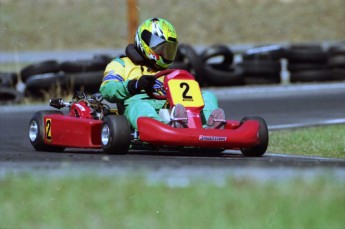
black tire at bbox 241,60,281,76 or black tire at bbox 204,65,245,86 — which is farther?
black tire at bbox 241,60,281,76

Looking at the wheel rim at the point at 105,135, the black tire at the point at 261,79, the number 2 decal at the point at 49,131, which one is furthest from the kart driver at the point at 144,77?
the black tire at the point at 261,79

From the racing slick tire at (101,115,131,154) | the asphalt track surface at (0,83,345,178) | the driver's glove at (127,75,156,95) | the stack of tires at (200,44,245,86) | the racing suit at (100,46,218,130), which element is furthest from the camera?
the stack of tires at (200,44,245,86)

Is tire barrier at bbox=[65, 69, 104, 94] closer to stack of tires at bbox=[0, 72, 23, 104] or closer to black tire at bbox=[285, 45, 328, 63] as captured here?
stack of tires at bbox=[0, 72, 23, 104]

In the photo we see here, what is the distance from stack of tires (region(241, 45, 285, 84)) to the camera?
57.2ft

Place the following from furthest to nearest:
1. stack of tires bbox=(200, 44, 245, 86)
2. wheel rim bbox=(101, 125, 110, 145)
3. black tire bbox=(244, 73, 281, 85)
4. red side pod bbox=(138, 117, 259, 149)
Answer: black tire bbox=(244, 73, 281, 85), stack of tires bbox=(200, 44, 245, 86), wheel rim bbox=(101, 125, 110, 145), red side pod bbox=(138, 117, 259, 149)

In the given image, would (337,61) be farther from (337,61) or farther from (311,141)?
(311,141)

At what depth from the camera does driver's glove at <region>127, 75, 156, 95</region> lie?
8.90 meters

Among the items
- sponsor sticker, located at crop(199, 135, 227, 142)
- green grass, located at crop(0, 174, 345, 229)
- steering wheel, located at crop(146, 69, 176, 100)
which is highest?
steering wheel, located at crop(146, 69, 176, 100)

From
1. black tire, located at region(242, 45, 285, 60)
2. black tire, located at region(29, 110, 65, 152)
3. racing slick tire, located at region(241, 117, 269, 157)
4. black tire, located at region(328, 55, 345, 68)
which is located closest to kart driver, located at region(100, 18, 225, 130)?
racing slick tire, located at region(241, 117, 269, 157)

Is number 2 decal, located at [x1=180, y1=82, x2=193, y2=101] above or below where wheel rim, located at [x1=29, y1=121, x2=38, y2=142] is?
above

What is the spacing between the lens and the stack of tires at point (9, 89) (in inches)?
617

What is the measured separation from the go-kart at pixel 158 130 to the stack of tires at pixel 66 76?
530cm

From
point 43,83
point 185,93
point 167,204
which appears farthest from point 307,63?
point 167,204

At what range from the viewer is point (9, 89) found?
15.8 meters
